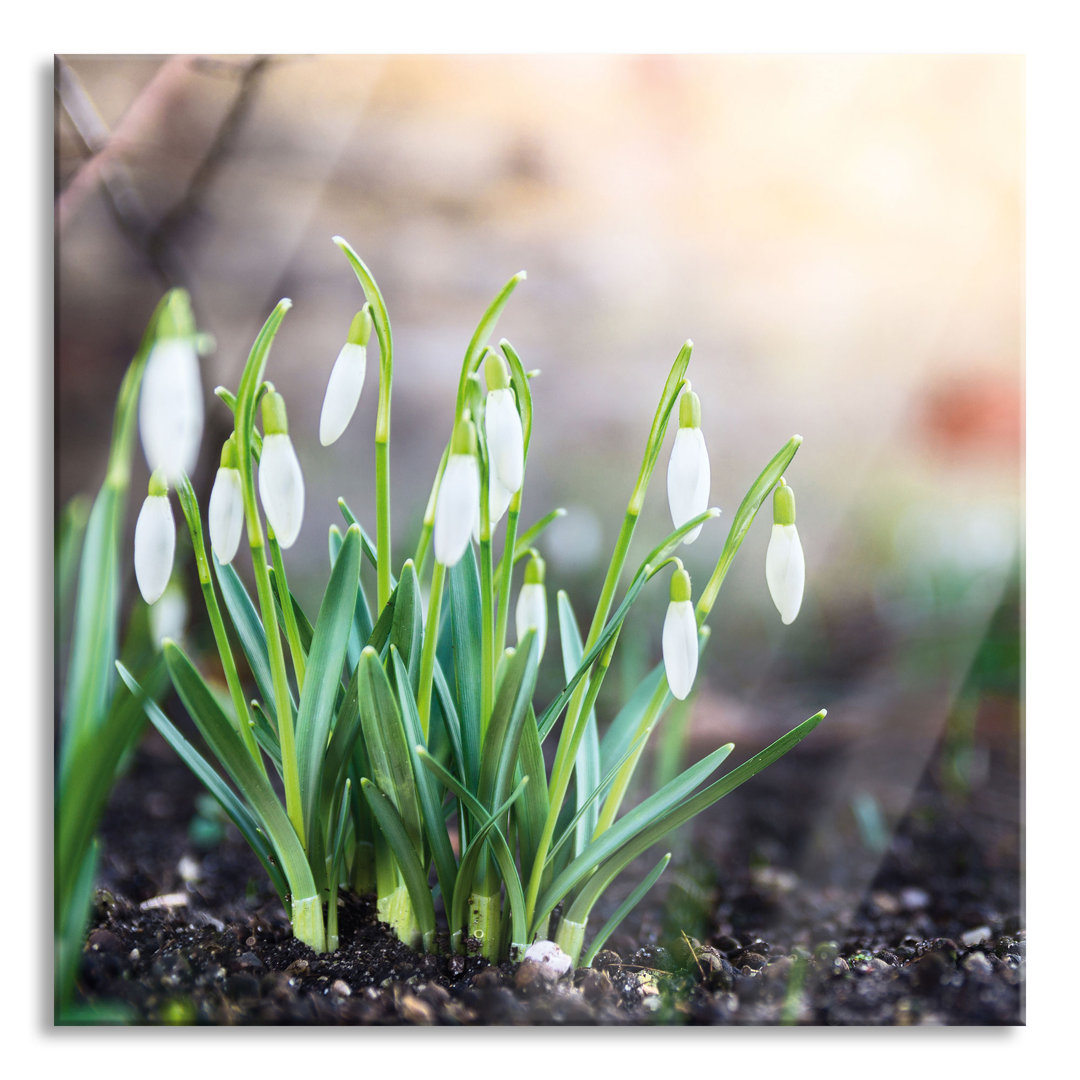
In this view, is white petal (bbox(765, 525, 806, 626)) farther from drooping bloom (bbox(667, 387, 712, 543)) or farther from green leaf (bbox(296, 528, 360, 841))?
green leaf (bbox(296, 528, 360, 841))

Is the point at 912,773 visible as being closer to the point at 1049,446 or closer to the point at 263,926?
the point at 1049,446

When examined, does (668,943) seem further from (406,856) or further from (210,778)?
(210,778)

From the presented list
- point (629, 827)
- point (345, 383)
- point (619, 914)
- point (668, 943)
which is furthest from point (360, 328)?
point (668, 943)

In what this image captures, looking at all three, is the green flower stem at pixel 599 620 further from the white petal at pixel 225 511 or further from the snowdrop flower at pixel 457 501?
the white petal at pixel 225 511

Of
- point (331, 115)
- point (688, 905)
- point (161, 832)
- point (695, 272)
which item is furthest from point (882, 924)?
point (331, 115)

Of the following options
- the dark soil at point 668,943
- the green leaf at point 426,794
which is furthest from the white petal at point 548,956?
the green leaf at point 426,794
